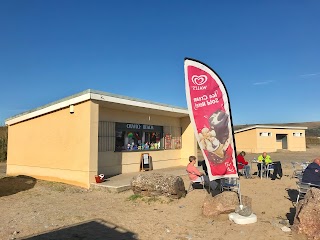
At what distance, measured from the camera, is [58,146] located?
11.5 meters

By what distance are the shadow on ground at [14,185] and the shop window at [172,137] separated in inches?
272

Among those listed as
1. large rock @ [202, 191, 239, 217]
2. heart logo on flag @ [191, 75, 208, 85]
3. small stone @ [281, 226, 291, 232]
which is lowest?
small stone @ [281, 226, 291, 232]

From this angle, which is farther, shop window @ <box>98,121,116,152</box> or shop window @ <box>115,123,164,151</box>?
shop window @ <box>115,123,164,151</box>

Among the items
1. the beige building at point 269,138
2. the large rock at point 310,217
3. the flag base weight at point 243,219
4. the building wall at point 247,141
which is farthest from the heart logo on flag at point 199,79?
the building wall at point 247,141

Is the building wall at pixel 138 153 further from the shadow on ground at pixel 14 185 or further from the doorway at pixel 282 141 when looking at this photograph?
the doorway at pixel 282 141

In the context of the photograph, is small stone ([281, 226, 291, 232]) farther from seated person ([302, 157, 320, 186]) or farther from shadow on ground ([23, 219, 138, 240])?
shadow on ground ([23, 219, 138, 240])

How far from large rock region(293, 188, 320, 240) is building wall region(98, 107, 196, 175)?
8.24m

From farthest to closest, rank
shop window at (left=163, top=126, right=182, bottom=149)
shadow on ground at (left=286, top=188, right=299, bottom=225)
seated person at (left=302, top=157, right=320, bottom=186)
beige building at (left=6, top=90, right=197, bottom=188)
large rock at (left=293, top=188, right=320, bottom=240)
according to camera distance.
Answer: shop window at (left=163, top=126, right=182, bottom=149) → beige building at (left=6, top=90, right=197, bottom=188) → seated person at (left=302, top=157, right=320, bottom=186) → shadow on ground at (left=286, top=188, right=299, bottom=225) → large rock at (left=293, top=188, right=320, bottom=240)

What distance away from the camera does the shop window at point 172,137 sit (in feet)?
52.0

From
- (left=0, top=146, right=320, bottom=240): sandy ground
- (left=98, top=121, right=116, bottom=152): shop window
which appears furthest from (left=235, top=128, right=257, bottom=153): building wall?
(left=0, top=146, right=320, bottom=240): sandy ground

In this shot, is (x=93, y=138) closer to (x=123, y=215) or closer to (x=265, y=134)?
(x=123, y=215)

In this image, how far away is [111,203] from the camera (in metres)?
8.09

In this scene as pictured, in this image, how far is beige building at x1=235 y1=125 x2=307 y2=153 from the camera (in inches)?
1352

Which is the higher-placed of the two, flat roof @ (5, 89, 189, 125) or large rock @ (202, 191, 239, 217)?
flat roof @ (5, 89, 189, 125)
